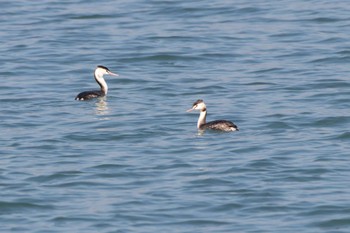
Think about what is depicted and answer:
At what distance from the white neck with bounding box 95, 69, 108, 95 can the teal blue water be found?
339 millimetres

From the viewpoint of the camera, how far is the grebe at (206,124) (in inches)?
946

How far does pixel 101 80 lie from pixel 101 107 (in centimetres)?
150

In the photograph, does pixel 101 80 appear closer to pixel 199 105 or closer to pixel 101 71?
pixel 101 71

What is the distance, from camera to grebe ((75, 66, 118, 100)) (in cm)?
2752

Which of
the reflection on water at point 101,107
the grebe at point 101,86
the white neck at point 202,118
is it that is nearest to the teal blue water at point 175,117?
the reflection on water at point 101,107

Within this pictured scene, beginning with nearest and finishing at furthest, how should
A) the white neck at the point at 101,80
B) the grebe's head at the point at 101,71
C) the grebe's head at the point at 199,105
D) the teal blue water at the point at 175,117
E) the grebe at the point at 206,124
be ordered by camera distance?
the teal blue water at the point at 175,117 → the grebe at the point at 206,124 → the grebe's head at the point at 199,105 → the white neck at the point at 101,80 → the grebe's head at the point at 101,71

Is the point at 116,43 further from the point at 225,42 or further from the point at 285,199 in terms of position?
the point at 285,199

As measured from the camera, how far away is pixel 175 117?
25.8 metres

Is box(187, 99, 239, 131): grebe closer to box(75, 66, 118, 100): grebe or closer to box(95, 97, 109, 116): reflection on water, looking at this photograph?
box(95, 97, 109, 116): reflection on water

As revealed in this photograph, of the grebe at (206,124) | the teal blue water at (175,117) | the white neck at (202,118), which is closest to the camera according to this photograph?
the teal blue water at (175,117)

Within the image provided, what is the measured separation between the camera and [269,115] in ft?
83.6

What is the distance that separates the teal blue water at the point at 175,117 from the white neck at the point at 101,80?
34 centimetres

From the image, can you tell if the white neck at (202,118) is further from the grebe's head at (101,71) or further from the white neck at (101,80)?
the grebe's head at (101,71)

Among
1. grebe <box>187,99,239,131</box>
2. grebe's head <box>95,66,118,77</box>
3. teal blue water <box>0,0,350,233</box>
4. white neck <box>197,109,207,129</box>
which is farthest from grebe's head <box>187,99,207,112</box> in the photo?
grebe's head <box>95,66,118,77</box>
